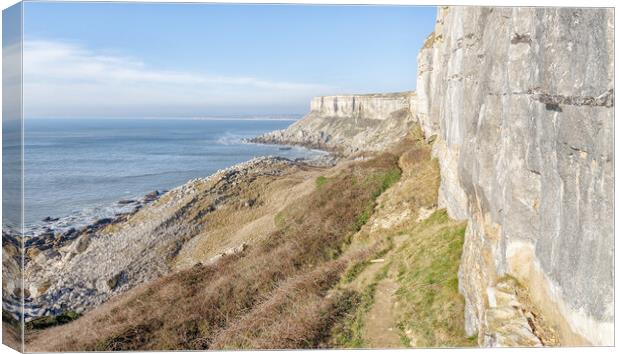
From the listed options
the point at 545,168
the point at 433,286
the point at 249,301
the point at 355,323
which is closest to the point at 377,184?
the point at 249,301

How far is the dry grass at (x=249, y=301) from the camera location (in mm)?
11797

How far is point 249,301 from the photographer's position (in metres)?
15.0

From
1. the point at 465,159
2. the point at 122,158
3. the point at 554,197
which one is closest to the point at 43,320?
the point at 465,159

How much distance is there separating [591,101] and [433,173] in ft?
44.6

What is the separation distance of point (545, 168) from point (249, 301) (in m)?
9.88

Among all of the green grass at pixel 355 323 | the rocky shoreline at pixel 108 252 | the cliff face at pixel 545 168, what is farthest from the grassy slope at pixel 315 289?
the rocky shoreline at pixel 108 252

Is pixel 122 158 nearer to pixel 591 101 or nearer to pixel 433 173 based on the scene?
pixel 433 173

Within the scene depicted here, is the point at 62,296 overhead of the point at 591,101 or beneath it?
beneath

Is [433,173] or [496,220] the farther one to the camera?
[433,173]

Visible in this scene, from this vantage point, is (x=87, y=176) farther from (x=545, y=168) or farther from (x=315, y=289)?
(x=545, y=168)

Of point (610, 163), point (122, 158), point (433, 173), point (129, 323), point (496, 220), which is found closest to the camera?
point (610, 163)

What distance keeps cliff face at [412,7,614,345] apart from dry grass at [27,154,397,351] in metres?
4.31

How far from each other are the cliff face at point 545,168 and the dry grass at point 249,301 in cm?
431

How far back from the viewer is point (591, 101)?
6.60 m
